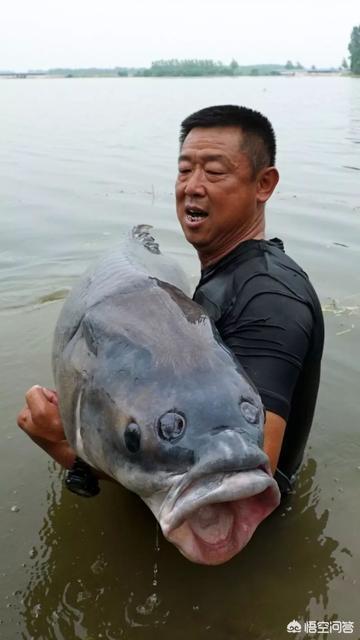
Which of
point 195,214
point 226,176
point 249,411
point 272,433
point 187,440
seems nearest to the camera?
point 187,440

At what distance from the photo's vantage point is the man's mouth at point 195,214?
3.36 metres

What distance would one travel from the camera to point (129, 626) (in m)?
2.92

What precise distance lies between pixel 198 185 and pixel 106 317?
1.07 metres

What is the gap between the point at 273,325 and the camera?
268 cm

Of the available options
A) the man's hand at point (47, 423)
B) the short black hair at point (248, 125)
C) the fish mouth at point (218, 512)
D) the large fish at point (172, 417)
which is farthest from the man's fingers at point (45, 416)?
the short black hair at point (248, 125)

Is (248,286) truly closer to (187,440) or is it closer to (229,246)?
(229,246)

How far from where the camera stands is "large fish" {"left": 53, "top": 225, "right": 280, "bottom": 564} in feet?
6.27

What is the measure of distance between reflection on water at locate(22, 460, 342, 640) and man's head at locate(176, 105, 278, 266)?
1445 millimetres

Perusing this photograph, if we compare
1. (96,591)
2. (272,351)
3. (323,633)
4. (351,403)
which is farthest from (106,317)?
(351,403)

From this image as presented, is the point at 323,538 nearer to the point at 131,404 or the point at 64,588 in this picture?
the point at 64,588

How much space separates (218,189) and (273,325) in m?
0.91

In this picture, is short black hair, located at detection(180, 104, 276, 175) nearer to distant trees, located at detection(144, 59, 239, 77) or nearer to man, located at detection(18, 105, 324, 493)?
man, located at detection(18, 105, 324, 493)

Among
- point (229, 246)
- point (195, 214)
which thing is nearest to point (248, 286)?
point (229, 246)

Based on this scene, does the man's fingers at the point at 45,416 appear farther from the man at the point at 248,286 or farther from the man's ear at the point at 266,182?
the man's ear at the point at 266,182
